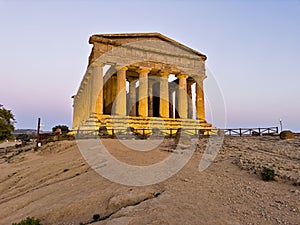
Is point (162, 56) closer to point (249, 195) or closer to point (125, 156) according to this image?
point (125, 156)

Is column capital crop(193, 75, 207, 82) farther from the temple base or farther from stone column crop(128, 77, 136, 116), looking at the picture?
stone column crop(128, 77, 136, 116)

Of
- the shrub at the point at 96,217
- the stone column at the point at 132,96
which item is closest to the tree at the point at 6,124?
the stone column at the point at 132,96

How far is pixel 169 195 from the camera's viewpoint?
25.1ft

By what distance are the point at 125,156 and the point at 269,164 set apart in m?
6.82

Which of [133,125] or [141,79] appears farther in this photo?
A: [141,79]

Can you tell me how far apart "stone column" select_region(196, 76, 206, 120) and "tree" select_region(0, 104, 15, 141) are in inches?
1090

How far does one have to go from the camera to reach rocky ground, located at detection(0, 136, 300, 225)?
6.47 m

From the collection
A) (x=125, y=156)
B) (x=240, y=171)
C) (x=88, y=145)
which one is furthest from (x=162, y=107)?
(x=240, y=171)

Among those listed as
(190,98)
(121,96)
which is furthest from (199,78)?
(121,96)

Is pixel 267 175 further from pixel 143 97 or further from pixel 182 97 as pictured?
pixel 182 97

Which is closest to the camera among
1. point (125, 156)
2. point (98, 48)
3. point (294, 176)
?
point (294, 176)

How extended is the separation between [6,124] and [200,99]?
28554 millimetres

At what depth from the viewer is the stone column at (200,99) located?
32.4 metres

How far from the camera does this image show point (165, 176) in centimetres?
960
